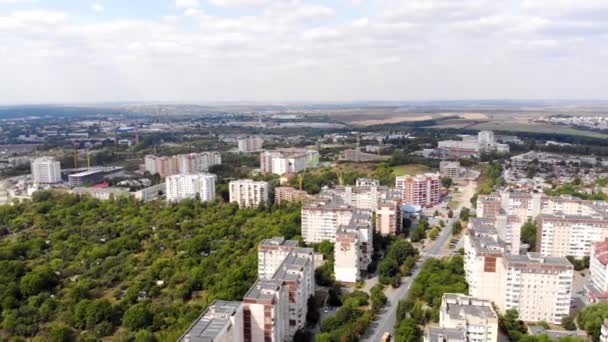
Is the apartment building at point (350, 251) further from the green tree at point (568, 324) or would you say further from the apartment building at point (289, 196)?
the apartment building at point (289, 196)

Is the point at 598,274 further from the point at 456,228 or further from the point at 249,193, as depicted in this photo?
the point at 249,193

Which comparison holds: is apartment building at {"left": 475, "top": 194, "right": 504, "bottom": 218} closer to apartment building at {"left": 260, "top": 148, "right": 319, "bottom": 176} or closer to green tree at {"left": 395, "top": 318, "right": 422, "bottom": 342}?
green tree at {"left": 395, "top": 318, "right": 422, "bottom": 342}

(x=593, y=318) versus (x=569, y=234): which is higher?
(x=569, y=234)

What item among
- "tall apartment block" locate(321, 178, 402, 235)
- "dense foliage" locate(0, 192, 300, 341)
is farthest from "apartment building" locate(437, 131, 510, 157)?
"dense foliage" locate(0, 192, 300, 341)

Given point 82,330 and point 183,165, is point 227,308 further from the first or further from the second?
point 183,165

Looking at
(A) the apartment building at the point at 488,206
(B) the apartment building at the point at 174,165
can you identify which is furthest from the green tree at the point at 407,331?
(B) the apartment building at the point at 174,165

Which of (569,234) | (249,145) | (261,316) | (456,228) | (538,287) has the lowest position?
(456,228)

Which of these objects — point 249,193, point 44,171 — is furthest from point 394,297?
point 44,171
